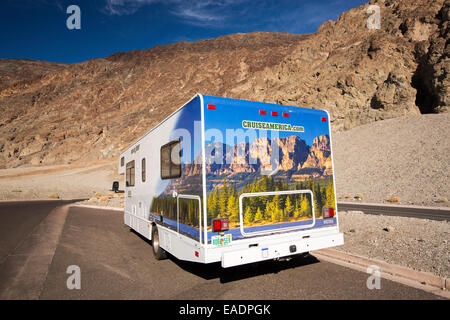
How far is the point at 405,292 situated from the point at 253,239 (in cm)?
246

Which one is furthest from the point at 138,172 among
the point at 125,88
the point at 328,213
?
the point at 125,88

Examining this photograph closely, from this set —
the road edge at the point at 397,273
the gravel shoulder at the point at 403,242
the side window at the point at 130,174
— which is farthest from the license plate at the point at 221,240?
the side window at the point at 130,174

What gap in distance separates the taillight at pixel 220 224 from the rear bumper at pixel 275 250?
1.22 ft

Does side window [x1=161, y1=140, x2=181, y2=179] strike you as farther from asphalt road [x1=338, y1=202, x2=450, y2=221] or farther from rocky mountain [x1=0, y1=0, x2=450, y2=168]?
rocky mountain [x1=0, y1=0, x2=450, y2=168]

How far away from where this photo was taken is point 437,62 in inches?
1764

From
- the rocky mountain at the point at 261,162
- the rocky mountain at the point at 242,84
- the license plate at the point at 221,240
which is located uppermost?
the rocky mountain at the point at 242,84

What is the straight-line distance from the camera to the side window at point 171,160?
5.86m

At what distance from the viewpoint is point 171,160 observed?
6172mm

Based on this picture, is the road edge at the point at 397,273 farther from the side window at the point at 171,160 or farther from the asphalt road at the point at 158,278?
the side window at the point at 171,160

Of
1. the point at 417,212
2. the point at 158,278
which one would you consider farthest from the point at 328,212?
the point at 417,212

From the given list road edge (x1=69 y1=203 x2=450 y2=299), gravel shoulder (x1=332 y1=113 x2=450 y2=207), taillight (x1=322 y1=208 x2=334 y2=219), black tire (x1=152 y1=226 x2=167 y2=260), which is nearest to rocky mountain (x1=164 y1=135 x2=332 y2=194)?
taillight (x1=322 y1=208 x2=334 y2=219)

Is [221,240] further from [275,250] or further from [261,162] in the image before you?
[261,162]

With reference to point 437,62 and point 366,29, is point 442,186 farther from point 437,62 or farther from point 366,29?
point 366,29

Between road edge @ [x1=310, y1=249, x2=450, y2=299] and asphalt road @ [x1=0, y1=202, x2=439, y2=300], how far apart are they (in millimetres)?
208
